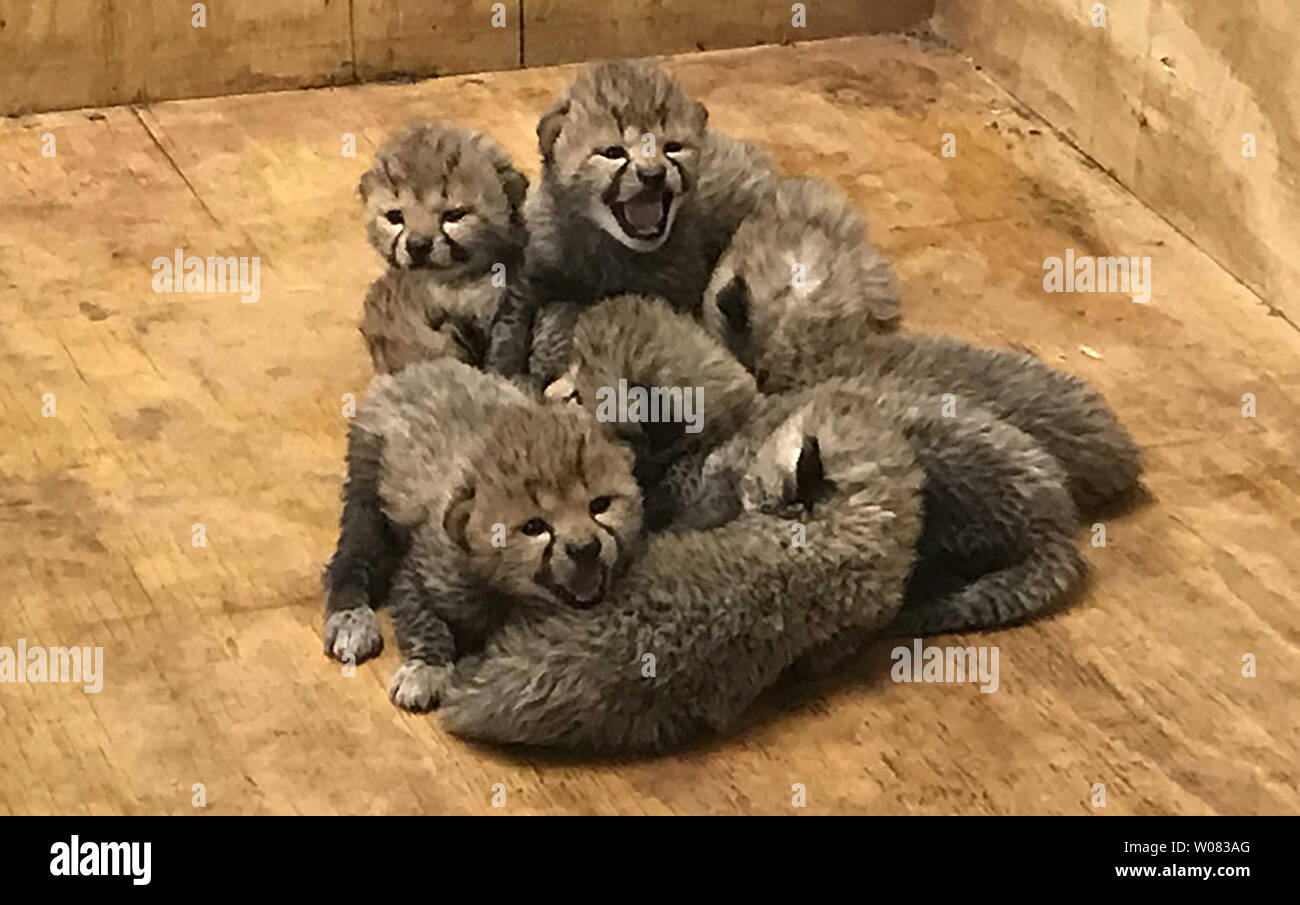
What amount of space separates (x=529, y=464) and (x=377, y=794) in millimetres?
346

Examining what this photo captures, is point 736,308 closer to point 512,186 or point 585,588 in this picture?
point 512,186

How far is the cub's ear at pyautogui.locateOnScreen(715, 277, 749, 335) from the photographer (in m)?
2.33

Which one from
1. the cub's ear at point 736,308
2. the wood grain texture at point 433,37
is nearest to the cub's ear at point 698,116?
the cub's ear at point 736,308

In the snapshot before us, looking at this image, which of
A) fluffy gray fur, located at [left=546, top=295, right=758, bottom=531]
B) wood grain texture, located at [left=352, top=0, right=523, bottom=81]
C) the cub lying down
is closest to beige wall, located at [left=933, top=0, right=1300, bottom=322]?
wood grain texture, located at [left=352, top=0, right=523, bottom=81]

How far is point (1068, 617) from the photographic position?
2.10m

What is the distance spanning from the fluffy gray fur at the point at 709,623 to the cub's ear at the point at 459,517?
10 centimetres

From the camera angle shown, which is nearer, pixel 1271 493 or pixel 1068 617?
pixel 1068 617

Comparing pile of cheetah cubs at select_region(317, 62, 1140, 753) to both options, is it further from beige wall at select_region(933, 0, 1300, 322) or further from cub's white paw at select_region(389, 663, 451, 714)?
beige wall at select_region(933, 0, 1300, 322)

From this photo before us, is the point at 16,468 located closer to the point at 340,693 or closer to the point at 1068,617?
the point at 340,693

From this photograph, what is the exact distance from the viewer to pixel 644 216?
237 centimetres

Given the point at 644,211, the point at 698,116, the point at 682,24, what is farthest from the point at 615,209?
the point at 682,24
